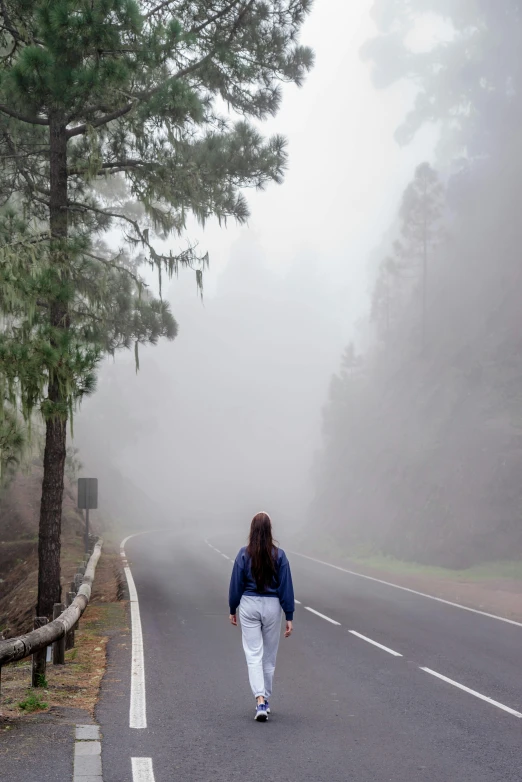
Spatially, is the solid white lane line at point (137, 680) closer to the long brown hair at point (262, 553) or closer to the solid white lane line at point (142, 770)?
the solid white lane line at point (142, 770)

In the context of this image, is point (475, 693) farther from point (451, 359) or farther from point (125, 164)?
point (451, 359)

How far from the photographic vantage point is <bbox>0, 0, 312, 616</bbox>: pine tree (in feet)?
37.2

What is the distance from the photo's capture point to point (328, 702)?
8.58m

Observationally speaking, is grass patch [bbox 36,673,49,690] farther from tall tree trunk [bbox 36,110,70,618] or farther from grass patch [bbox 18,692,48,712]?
tall tree trunk [bbox 36,110,70,618]

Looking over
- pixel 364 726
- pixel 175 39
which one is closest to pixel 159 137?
pixel 175 39

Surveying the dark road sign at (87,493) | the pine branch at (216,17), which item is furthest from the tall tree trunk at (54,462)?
the dark road sign at (87,493)

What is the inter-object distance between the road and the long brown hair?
1348mm

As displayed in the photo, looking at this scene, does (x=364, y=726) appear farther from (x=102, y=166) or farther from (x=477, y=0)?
(x=477, y=0)

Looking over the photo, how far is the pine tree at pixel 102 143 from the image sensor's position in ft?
37.2

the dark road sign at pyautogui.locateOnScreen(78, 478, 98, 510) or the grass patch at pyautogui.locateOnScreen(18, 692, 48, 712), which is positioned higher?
the dark road sign at pyautogui.locateOnScreen(78, 478, 98, 510)

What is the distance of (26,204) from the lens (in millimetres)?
15094

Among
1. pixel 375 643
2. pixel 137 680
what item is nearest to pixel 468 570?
pixel 375 643

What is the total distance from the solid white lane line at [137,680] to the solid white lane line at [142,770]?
3.73ft

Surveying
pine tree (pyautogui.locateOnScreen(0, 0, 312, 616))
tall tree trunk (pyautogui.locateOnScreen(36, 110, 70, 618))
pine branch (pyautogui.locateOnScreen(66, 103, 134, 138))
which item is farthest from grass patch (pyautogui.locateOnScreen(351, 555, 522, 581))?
pine branch (pyautogui.locateOnScreen(66, 103, 134, 138))
